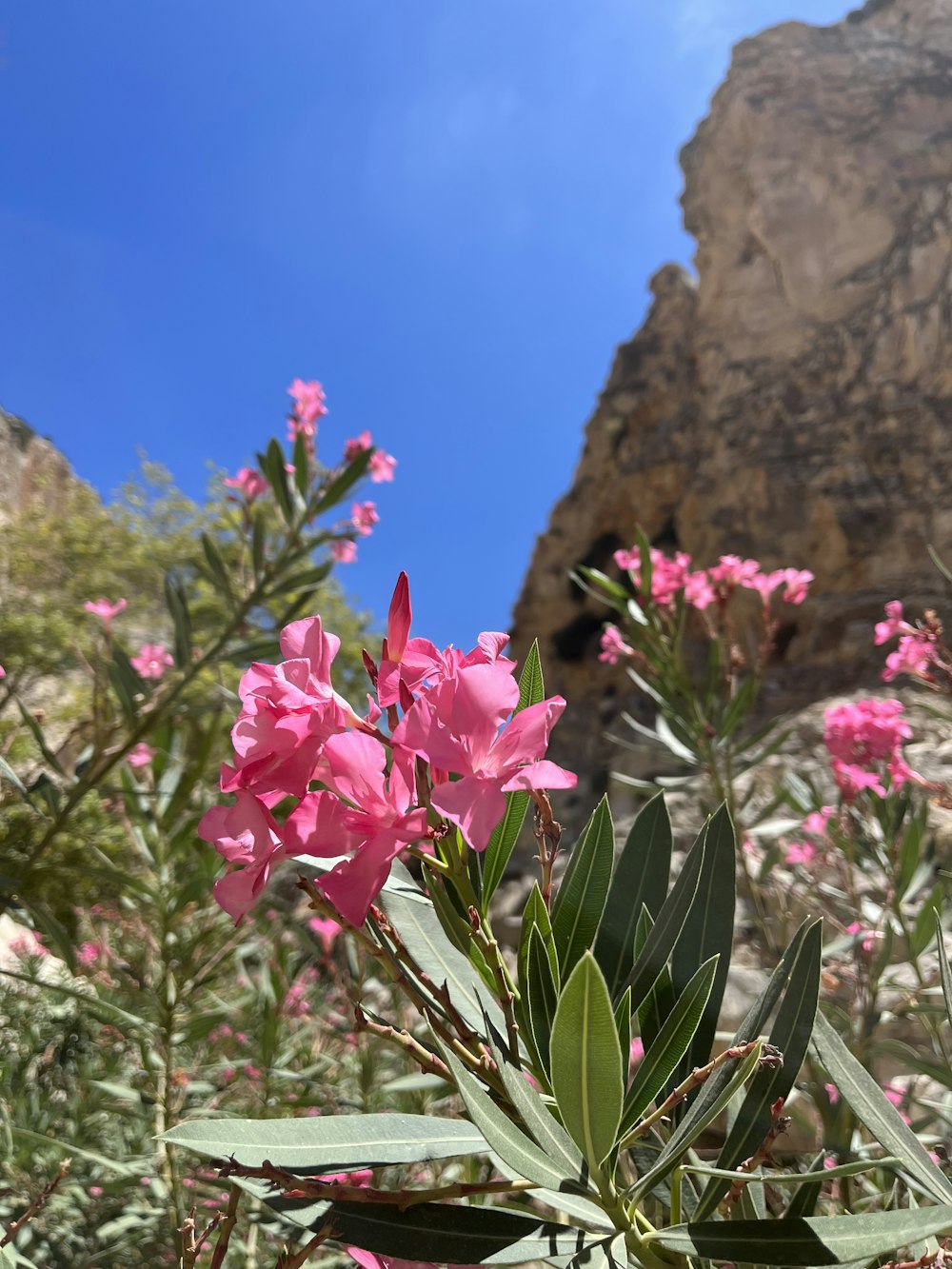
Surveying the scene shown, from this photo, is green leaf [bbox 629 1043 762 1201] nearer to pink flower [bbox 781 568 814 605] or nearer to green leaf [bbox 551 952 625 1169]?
green leaf [bbox 551 952 625 1169]

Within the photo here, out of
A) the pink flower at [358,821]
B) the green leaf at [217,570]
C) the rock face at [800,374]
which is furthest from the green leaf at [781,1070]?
the rock face at [800,374]

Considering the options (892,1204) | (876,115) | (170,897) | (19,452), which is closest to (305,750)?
(892,1204)

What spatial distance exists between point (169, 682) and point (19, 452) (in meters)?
17.7

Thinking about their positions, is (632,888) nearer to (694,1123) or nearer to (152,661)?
(694,1123)

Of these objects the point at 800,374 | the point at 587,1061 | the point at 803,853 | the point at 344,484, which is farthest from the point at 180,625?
the point at 800,374

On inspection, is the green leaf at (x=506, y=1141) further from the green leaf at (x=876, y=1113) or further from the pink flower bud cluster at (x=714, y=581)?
the pink flower bud cluster at (x=714, y=581)

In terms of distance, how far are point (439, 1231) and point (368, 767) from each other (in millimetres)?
248

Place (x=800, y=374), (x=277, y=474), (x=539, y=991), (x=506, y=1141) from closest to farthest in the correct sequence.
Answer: (x=506, y=1141)
(x=539, y=991)
(x=277, y=474)
(x=800, y=374)

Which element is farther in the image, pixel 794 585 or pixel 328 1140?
pixel 794 585

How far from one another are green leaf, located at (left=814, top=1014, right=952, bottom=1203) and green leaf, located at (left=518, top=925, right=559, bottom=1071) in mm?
181

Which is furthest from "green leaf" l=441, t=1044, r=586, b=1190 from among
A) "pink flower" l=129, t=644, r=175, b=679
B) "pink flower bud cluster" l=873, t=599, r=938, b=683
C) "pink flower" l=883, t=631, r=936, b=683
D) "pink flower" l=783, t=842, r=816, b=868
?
"pink flower" l=783, t=842, r=816, b=868

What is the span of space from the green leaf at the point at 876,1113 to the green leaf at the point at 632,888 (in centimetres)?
14

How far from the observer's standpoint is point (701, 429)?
11.6 m

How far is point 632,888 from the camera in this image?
597 mm
